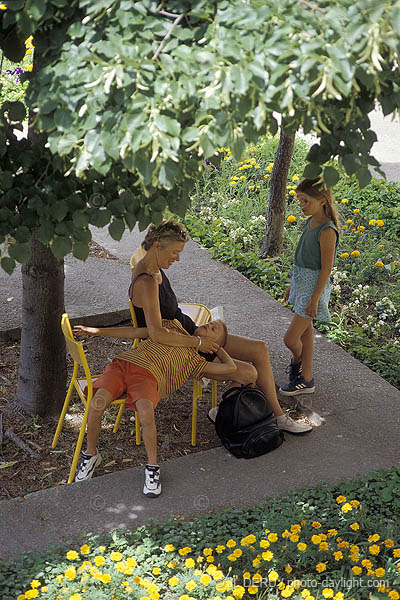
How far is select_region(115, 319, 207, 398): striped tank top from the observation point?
4.26 meters

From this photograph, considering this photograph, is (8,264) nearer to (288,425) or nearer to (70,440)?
(70,440)

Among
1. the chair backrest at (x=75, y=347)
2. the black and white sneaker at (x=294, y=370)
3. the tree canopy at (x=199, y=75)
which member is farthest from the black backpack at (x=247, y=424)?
the tree canopy at (x=199, y=75)

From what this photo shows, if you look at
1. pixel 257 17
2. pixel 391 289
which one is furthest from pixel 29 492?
pixel 391 289

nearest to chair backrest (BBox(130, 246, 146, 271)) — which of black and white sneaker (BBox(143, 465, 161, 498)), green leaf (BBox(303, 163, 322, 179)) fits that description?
black and white sneaker (BBox(143, 465, 161, 498))

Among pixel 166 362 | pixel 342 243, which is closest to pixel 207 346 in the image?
pixel 166 362

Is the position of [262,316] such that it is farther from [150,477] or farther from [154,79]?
[154,79]

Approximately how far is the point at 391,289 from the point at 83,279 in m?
2.66

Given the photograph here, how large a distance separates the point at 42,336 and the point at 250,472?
4.79ft

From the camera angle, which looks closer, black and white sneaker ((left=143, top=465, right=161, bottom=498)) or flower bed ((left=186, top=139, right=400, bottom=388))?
black and white sneaker ((left=143, top=465, right=161, bottom=498))

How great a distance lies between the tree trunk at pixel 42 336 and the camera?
4.48 metres

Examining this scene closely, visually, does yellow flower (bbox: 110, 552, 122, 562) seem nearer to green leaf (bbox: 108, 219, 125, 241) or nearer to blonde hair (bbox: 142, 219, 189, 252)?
green leaf (bbox: 108, 219, 125, 241)

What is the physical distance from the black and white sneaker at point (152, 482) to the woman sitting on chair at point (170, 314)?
0.71 m

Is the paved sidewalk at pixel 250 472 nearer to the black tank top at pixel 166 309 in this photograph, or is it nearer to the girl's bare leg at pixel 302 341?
the girl's bare leg at pixel 302 341

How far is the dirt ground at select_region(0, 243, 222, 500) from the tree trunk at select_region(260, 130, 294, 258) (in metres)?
2.38
